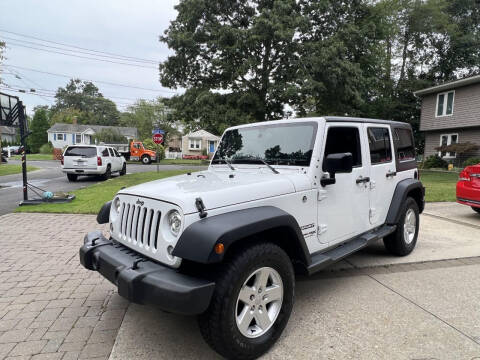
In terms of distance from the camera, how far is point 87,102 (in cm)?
8744

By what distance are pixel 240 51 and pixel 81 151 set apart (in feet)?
29.6

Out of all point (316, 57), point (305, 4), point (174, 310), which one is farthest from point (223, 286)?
point (305, 4)

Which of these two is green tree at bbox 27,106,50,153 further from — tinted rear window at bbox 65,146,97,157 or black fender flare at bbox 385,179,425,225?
black fender flare at bbox 385,179,425,225

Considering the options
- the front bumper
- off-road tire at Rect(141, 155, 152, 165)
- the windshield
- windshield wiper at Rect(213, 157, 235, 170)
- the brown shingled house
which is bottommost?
off-road tire at Rect(141, 155, 152, 165)

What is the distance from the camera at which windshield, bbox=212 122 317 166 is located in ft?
10.4

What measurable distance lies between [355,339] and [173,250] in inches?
66.5

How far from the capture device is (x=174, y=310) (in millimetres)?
1976

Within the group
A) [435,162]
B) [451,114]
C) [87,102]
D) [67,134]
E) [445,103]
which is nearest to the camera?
[451,114]

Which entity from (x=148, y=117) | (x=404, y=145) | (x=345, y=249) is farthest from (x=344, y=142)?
(x=148, y=117)

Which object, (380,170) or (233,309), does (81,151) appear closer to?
(380,170)

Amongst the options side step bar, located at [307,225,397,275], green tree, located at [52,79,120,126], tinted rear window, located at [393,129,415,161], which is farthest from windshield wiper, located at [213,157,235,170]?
green tree, located at [52,79,120,126]

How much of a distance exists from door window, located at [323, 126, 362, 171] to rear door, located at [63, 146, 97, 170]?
13072 millimetres

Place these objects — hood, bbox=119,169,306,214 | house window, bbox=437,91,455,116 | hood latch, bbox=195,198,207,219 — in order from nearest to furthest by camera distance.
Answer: hood latch, bbox=195,198,207,219 → hood, bbox=119,169,306,214 → house window, bbox=437,91,455,116

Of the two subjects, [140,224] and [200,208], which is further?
[140,224]
